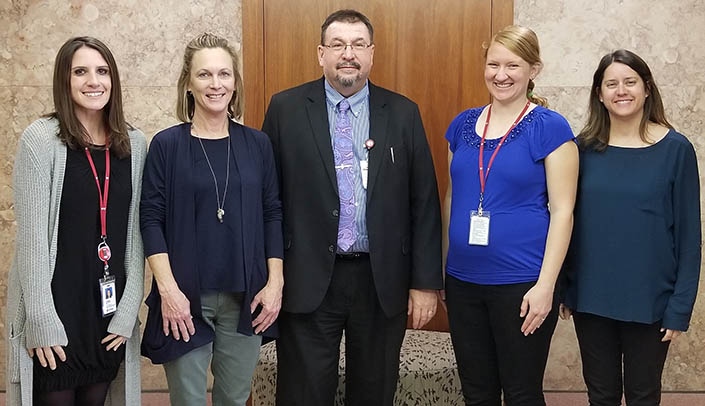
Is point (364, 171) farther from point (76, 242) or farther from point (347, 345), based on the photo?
point (76, 242)

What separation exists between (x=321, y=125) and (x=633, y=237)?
1.11 metres

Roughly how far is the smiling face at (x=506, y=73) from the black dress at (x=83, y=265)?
124cm

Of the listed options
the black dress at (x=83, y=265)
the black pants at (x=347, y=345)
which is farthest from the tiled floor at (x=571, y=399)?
the black dress at (x=83, y=265)

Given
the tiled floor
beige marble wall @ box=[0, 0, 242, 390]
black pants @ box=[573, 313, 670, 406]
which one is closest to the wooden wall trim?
beige marble wall @ box=[0, 0, 242, 390]

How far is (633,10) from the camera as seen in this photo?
138 inches

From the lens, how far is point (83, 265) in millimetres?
2174

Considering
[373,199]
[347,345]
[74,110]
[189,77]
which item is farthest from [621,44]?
[74,110]

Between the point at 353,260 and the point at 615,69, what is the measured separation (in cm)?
111

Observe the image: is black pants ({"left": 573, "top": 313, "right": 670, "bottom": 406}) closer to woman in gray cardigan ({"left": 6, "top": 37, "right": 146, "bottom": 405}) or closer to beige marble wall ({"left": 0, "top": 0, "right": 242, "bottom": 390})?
woman in gray cardigan ({"left": 6, "top": 37, "right": 146, "bottom": 405})

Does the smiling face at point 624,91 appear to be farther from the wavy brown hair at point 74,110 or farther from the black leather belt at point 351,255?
the wavy brown hair at point 74,110

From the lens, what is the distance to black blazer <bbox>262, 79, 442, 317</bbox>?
7.94ft

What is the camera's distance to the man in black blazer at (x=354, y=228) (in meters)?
2.42

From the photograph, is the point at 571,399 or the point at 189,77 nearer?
the point at 189,77

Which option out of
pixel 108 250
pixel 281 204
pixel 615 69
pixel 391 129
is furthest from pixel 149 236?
pixel 615 69
